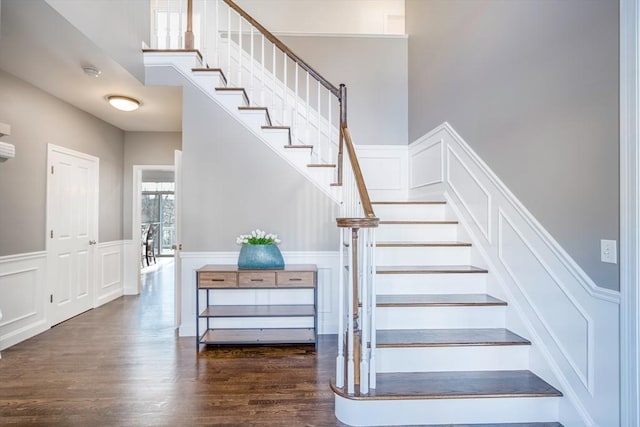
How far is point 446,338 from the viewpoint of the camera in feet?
7.28

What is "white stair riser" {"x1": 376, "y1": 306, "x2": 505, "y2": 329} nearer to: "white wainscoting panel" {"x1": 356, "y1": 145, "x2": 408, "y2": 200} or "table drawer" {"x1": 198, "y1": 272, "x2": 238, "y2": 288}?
"table drawer" {"x1": 198, "y1": 272, "x2": 238, "y2": 288}

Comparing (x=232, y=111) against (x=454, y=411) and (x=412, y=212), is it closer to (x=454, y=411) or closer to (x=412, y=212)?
(x=412, y=212)

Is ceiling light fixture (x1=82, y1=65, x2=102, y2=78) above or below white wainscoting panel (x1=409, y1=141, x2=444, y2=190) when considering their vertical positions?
above

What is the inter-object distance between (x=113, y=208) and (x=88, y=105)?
1.54 meters

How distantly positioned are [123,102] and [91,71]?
24.3 inches

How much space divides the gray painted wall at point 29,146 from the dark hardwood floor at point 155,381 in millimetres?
1086

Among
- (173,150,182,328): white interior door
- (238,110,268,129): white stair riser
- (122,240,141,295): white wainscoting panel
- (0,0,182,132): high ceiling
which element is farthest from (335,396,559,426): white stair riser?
(122,240,141,295): white wainscoting panel

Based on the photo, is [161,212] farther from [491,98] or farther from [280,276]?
[491,98]

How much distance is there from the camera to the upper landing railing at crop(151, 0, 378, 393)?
6.53 feet

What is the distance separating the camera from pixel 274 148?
3545 millimetres

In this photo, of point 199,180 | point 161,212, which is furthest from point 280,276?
point 161,212

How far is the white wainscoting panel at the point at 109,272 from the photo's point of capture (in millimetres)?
4664

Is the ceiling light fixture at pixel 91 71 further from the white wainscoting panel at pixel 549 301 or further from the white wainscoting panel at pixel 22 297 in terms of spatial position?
the white wainscoting panel at pixel 549 301

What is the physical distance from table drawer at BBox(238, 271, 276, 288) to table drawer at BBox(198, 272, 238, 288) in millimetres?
70
